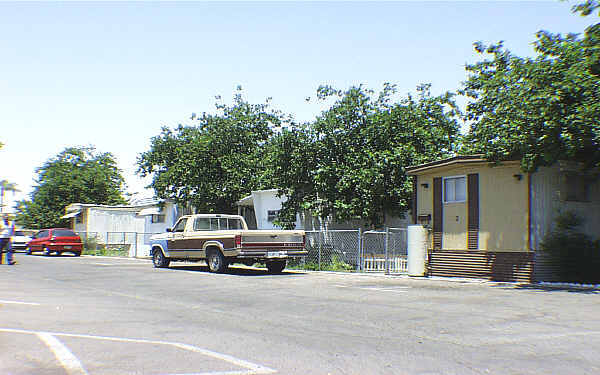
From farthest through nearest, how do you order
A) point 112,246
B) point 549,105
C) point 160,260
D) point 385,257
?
point 112,246
point 160,260
point 385,257
point 549,105

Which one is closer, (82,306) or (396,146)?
(82,306)

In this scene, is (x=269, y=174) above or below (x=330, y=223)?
above

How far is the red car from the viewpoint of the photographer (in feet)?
106

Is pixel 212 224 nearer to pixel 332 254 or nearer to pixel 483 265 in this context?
pixel 332 254

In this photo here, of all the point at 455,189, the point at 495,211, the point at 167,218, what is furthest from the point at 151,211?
the point at 495,211

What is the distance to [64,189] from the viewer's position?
5972cm

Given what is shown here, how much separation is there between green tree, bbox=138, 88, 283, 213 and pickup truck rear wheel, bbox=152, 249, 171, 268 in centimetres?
1084

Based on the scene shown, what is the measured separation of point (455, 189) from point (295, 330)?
12.6 meters

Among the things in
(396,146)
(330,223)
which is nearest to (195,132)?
(330,223)

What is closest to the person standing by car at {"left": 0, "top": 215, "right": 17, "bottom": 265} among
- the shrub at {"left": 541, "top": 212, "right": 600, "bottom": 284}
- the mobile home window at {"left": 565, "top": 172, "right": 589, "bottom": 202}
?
the shrub at {"left": 541, "top": 212, "right": 600, "bottom": 284}

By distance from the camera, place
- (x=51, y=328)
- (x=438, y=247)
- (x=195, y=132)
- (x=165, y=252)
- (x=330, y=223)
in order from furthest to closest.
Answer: (x=195, y=132) < (x=330, y=223) < (x=165, y=252) < (x=438, y=247) < (x=51, y=328)

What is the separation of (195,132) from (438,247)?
21367mm

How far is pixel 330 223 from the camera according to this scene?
2802cm

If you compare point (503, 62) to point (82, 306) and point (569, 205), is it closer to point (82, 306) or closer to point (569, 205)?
point (569, 205)
